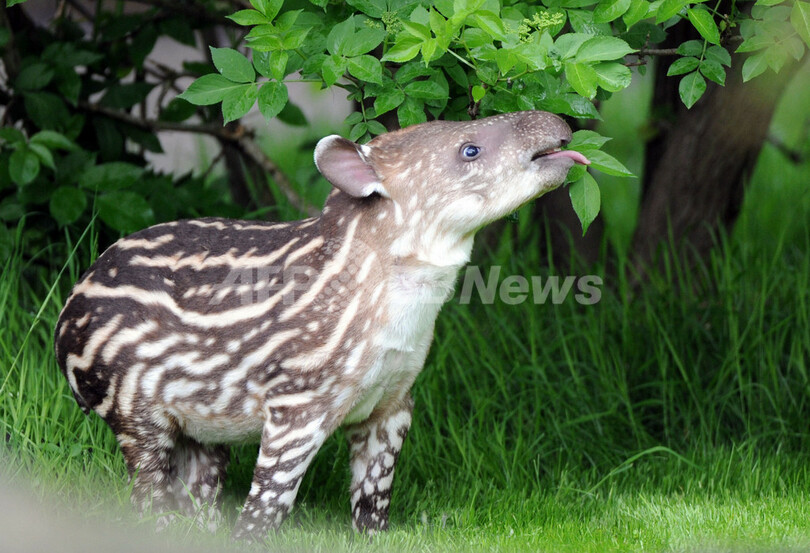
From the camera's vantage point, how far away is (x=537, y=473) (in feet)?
13.5

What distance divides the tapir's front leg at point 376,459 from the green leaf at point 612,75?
3.80ft

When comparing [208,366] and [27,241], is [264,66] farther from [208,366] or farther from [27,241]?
[27,241]

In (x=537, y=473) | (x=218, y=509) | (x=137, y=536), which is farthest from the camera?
(x=537, y=473)

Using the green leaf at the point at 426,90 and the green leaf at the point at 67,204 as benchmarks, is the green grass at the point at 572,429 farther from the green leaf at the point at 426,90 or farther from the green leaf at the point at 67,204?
the green leaf at the point at 426,90

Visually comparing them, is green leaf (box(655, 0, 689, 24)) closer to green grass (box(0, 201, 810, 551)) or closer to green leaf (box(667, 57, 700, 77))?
green leaf (box(667, 57, 700, 77))

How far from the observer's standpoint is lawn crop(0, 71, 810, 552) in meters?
3.44

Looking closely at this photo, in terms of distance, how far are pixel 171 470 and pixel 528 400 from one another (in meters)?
1.75

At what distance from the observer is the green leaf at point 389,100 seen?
3.30 m

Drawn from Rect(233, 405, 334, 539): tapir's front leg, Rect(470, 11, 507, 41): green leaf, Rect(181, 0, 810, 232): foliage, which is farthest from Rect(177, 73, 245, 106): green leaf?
Rect(233, 405, 334, 539): tapir's front leg

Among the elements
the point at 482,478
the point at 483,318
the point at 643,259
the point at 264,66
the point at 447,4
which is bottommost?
the point at 482,478

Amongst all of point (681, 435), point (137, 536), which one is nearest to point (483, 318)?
point (681, 435)

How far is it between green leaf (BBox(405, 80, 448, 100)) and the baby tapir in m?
0.09

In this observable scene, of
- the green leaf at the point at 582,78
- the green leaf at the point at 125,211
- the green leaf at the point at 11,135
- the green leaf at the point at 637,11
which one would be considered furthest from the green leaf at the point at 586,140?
the green leaf at the point at 11,135

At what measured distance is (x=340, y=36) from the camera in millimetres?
3133
